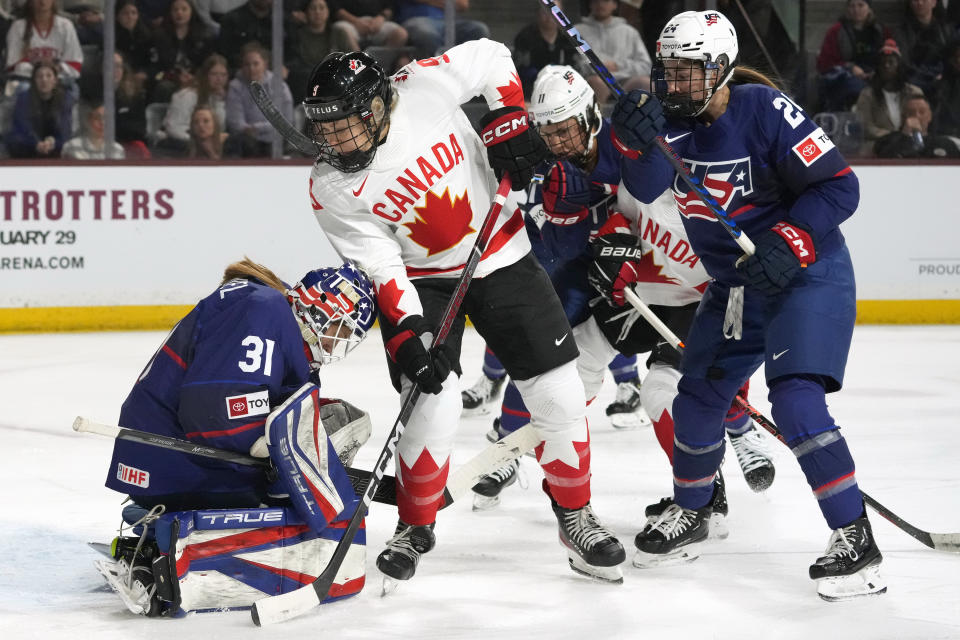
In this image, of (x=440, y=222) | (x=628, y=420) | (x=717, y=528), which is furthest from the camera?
(x=628, y=420)

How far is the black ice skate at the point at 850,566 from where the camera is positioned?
96.4 inches

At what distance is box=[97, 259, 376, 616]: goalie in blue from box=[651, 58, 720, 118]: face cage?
68 centimetres

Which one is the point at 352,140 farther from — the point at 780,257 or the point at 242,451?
the point at 780,257

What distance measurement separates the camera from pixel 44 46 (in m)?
5.92

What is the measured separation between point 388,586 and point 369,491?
19 centimetres

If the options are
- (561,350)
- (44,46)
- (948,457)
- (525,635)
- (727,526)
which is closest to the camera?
(525,635)

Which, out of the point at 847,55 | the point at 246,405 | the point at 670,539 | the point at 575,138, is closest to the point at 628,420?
the point at 575,138

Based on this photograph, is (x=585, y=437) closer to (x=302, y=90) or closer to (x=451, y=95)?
(x=451, y=95)

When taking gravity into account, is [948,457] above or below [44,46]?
below

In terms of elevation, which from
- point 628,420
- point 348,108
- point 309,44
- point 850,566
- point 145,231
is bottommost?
point 145,231

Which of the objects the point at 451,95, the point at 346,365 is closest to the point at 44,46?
the point at 346,365

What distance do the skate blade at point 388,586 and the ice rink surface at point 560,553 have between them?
0.06ft

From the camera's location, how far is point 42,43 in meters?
5.93

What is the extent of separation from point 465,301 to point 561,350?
0.24 meters
